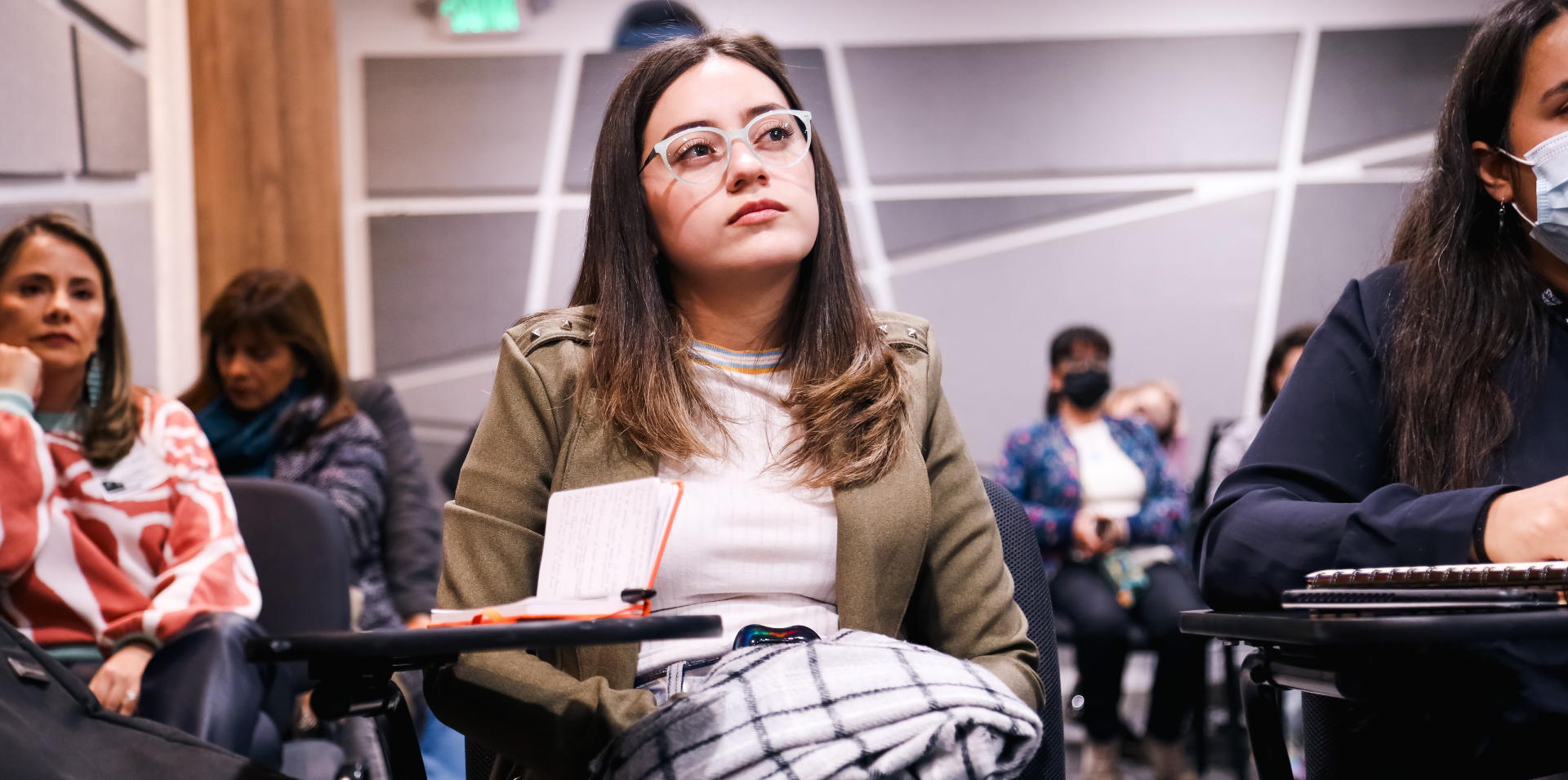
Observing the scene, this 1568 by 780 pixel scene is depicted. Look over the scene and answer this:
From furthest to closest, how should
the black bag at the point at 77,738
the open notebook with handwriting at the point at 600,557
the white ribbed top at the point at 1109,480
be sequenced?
the white ribbed top at the point at 1109,480 < the black bag at the point at 77,738 < the open notebook with handwriting at the point at 600,557

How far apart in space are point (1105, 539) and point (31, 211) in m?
3.26

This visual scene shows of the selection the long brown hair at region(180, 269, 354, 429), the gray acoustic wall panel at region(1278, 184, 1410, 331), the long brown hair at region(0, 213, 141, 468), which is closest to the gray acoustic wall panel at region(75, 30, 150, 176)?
the long brown hair at region(180, 269, 354, 429)

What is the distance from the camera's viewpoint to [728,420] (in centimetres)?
143

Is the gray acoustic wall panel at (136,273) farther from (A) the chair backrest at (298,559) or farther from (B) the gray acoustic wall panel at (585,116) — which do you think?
(B) the gray acoustic wall panel at (585,116)

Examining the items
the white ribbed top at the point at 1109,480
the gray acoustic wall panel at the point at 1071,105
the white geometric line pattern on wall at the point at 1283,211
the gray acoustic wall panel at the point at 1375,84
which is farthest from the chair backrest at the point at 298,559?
the gray acoustic wall panel at the point at 1375,84

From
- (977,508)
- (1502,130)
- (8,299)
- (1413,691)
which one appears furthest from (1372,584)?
(8,299)

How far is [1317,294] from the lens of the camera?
5.41 metres

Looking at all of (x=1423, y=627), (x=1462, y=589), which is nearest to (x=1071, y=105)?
(x=1462, y=589)

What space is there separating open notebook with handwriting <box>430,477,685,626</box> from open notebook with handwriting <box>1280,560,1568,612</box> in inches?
23.8

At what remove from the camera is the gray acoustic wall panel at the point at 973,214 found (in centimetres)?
539

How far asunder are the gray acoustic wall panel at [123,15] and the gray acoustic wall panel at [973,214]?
308 centimetres

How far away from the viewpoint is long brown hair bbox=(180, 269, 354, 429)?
3238 millimetres

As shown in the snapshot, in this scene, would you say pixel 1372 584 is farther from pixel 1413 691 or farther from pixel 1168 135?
pixel 1168 135

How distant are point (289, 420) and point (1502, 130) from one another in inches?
115
